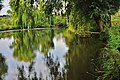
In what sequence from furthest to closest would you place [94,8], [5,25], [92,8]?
[5,25]
[92,8]
[94,8]

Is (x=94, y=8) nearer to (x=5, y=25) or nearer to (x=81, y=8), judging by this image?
(x=81, y=8)

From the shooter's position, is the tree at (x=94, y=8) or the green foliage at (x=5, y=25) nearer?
the tree at (x=94, y=8)

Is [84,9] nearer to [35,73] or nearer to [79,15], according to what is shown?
[79,15]

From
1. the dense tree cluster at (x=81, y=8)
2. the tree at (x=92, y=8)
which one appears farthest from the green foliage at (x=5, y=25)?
the tree at (x=92, y=8)

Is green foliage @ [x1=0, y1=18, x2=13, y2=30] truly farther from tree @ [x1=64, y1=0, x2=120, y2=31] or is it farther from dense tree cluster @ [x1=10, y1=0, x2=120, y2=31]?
tree @ [x1=64, y1=0, x2=120, y2=31]

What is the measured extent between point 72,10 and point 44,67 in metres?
4.96

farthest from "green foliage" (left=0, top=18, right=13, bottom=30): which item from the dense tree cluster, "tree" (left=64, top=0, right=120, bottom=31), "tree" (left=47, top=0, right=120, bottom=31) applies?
"tree" (left=64, top=0, right=120, bottom=31)

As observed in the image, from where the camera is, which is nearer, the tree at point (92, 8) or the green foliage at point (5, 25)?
the tree at point (92, 8)

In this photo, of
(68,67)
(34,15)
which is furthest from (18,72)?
(34,15)

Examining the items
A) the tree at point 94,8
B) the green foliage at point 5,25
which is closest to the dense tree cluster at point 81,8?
the tree at point 94,8

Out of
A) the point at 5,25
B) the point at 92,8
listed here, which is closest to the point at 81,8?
the point at 92,8

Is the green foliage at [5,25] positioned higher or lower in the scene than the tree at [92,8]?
lower

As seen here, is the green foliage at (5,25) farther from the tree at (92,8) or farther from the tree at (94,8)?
the tree at (94,8)

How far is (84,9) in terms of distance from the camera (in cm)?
1595
